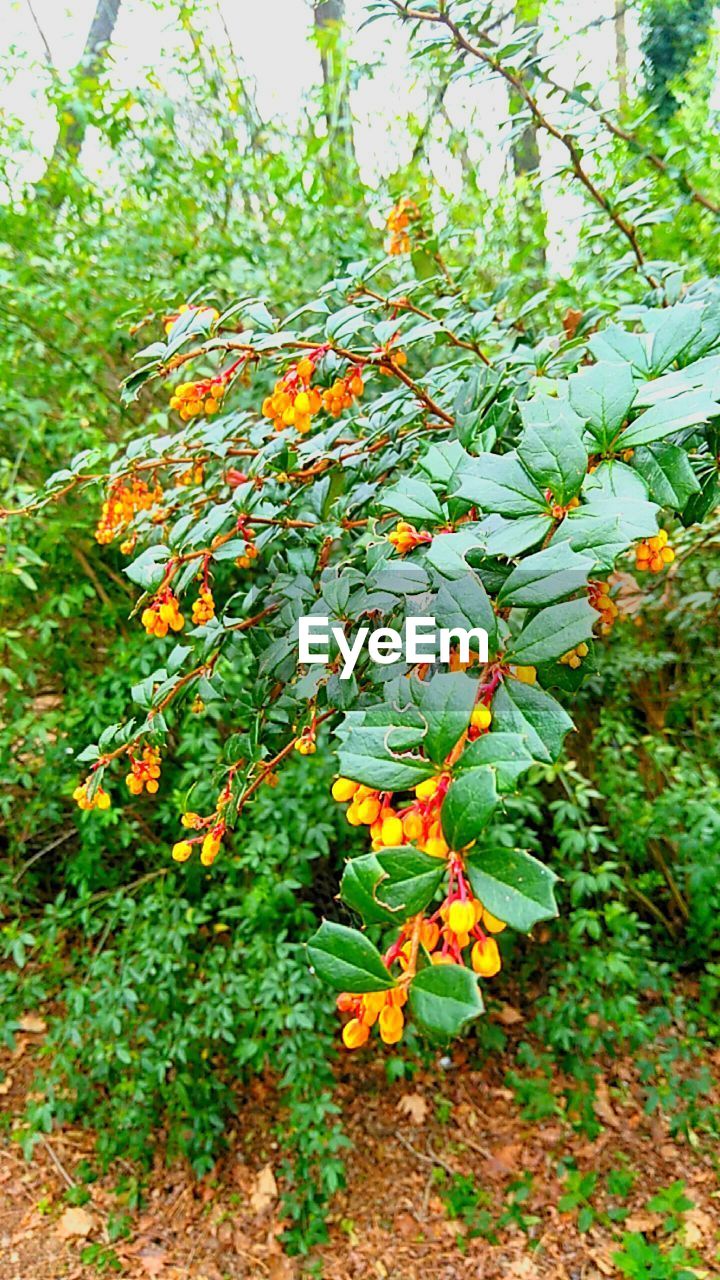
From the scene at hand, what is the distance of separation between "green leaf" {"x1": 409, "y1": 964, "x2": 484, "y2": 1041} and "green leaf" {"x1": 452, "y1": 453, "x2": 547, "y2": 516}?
11.1 inches

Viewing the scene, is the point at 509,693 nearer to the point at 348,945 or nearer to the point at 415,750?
the point at 415,750

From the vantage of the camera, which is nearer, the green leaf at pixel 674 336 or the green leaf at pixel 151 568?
the green leaf at pixel 674 336

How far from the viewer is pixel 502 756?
1.47ft

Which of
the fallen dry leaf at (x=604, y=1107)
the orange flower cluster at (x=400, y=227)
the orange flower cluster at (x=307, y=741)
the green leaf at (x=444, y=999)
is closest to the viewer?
the green leaf at (x=444, y=999)

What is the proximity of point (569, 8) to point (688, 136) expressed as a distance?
0.55m

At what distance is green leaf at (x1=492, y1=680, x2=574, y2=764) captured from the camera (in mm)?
497

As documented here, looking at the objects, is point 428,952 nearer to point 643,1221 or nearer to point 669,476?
point 669,476

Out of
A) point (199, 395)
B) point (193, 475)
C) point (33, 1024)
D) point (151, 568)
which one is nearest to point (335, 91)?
point (193, 475)

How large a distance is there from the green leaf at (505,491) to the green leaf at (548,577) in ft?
0.12

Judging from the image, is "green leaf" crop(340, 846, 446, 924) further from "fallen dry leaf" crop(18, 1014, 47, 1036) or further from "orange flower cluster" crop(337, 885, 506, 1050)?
"fallen dry leaf" crop(18, 1014, 47, 1036)

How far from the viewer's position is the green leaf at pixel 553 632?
1.70ft

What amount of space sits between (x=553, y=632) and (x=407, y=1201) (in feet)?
6.69

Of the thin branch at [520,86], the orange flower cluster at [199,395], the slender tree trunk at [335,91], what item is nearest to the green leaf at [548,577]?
the orange flower cluster at [199,395]

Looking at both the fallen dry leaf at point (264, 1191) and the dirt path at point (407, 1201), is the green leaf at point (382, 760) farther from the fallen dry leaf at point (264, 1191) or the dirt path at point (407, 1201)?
the fallen dry leaf at point (264, 1191)
